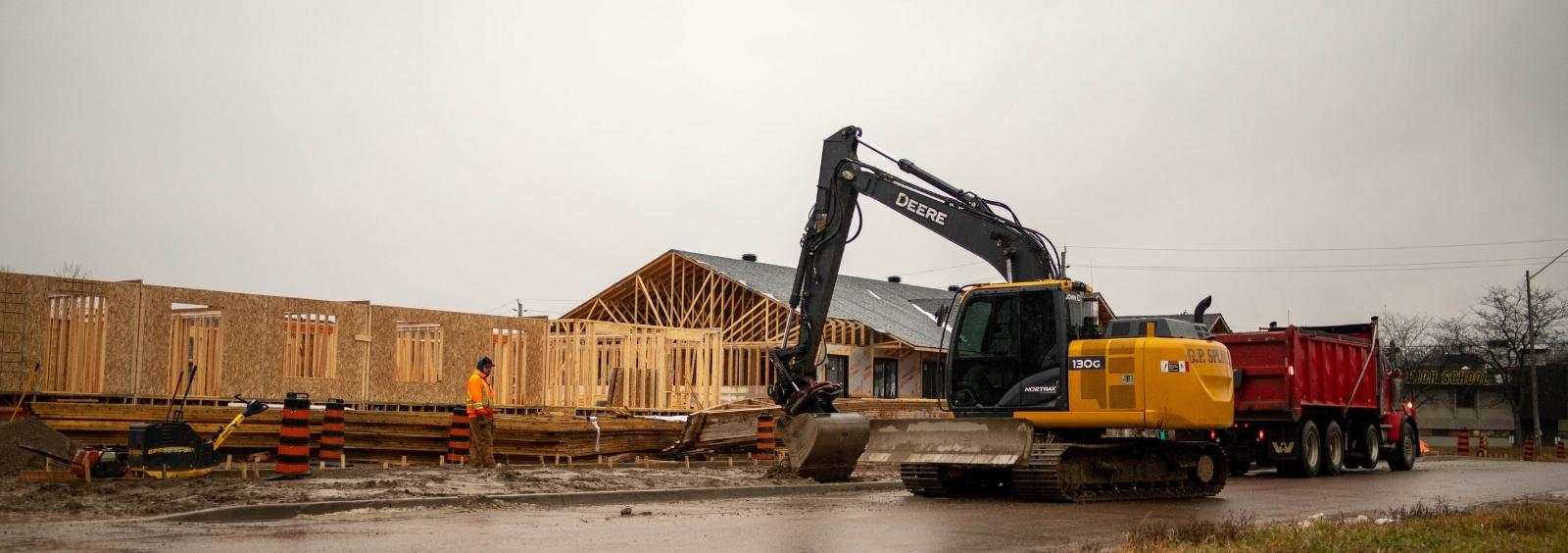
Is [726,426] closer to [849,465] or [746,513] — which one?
[849,465]

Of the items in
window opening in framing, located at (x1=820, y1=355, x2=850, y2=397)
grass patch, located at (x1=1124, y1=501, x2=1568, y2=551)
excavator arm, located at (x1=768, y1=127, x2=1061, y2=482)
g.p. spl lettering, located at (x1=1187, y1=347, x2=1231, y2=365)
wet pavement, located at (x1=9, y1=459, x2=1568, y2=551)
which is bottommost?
wet pavement, located at (x1=9, y1=459, x2=1568, y2=551)

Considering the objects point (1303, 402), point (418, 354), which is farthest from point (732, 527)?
point (1303, 402)

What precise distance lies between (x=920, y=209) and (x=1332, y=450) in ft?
38.8

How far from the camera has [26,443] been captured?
16.9 metres

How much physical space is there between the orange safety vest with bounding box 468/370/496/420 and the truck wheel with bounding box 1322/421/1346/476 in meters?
15.8

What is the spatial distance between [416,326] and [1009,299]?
13.2m

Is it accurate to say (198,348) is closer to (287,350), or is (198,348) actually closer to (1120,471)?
(287,350)

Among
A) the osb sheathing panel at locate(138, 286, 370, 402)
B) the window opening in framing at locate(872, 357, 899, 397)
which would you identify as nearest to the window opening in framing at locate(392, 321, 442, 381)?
the osb sheathing panel at locate(138, 286, 370, 402)

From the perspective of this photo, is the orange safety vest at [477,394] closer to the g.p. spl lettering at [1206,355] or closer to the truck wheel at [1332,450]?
the g.p. spl lettering at [1206,355]

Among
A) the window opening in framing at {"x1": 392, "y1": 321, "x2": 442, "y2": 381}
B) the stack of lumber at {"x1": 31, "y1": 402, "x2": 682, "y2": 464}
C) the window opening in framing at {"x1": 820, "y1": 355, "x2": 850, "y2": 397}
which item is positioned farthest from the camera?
the window opening in framing at {"x1": 820, "y1": 355, "x2": 850, "y2": 397}

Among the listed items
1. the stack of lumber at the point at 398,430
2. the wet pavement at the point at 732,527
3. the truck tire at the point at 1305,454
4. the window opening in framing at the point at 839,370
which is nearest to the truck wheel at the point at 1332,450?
the truck tire at the point at 1305,454

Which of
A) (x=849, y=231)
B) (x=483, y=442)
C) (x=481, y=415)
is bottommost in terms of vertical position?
(x=483, y=442)

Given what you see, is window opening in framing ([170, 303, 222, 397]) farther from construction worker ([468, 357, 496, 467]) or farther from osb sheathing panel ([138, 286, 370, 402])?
construction worker ([468, 357, 496, 467])

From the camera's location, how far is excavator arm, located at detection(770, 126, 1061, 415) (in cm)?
1730
